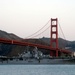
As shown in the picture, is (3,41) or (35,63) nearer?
(3,41)

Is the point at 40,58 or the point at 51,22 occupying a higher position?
the point at 51,22

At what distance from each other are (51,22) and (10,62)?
10.9 meters

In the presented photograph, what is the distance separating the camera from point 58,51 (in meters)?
97.2

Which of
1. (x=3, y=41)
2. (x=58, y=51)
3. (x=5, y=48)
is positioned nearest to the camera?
(x=3, y=41)

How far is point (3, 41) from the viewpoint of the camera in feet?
292
